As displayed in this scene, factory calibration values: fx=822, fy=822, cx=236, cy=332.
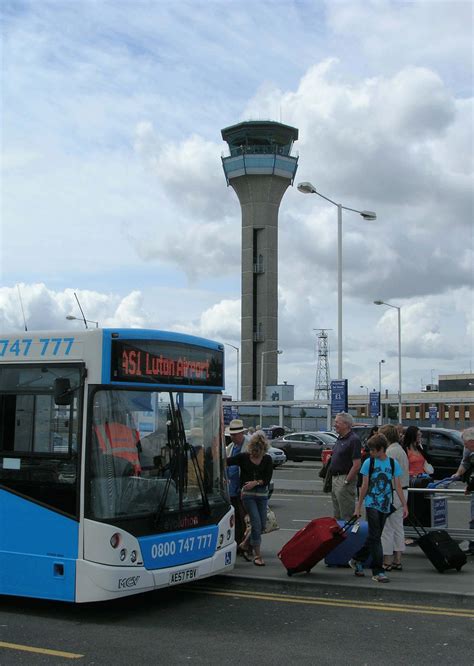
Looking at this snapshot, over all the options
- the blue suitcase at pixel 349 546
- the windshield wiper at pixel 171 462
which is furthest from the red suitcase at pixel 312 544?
the windshield wiper at pixel 171 462

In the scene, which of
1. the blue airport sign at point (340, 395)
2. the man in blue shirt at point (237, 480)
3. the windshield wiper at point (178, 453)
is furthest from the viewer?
the blue airport sign at point (340, 395)

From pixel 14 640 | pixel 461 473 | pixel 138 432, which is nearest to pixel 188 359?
Answer: pixel 138 432

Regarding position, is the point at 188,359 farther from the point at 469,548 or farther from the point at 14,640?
the point at 469,548

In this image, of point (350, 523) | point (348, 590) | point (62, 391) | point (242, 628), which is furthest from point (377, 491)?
point (62, 391)

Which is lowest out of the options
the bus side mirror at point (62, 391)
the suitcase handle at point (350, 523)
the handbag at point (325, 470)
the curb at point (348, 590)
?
the curb at point (348, 590)

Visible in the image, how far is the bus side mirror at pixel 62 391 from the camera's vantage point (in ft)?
25.7

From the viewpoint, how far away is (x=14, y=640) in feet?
23.3

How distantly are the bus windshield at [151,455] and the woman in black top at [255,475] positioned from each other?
2.92ft

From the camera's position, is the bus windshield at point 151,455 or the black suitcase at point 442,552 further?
the black suitcase at point 442,552

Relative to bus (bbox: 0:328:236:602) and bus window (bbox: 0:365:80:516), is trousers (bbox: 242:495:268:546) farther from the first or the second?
bus window (bbox: 0:365:80:516)

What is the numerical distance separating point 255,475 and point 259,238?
92.6 metres

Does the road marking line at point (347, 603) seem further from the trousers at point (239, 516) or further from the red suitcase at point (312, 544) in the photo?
the trousers at point (239, 516)

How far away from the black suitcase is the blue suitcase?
726mm

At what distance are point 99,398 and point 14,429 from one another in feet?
3.39
